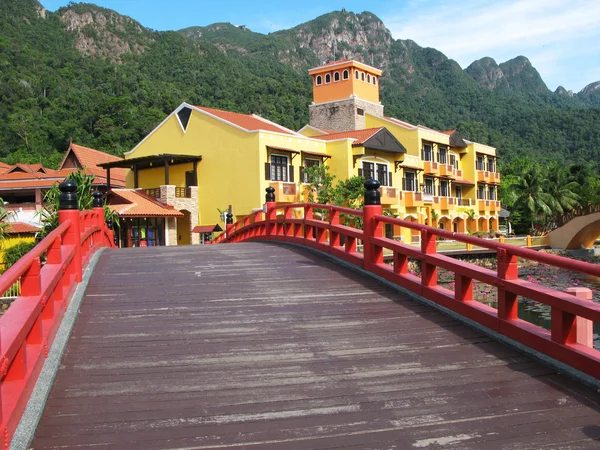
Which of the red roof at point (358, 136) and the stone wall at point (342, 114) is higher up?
the stone wall at point (342, 114)

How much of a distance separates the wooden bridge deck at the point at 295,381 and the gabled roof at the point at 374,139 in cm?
2780

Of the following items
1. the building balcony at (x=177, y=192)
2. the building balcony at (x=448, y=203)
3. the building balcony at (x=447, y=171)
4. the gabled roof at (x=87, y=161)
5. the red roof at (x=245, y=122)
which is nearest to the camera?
the building balcony at (x=177, y=192)

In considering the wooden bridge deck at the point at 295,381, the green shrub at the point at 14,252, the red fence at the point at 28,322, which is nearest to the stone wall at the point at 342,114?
the green shrub at the point at 14,252

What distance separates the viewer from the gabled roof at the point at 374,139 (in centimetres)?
3514

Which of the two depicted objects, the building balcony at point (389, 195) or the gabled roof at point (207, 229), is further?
the building balcony at point (389, 195)

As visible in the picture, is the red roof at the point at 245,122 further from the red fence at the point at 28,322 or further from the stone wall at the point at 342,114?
the red fence at the point at 28,322

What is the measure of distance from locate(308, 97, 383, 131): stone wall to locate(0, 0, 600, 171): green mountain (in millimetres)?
17286

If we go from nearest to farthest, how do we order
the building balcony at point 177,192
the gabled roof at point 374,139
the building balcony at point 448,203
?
the building balcony at point 177,192 → the gabled roof at point 374,139 → the building balcony at point 448,203

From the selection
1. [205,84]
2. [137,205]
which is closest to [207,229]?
[137,205]

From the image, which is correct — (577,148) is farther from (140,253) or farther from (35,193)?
(140,253)

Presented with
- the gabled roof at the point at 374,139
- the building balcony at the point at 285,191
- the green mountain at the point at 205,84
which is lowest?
the building balcony at the point at 285,191

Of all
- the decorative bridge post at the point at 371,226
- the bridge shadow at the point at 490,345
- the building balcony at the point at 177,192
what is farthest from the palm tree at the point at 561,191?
the bridge shadow at the point at 490,345

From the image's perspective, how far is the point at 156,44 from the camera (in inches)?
4222

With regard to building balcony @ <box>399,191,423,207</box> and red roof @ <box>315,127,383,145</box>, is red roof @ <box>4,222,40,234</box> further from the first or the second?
building balcony @ <box>399,191,423,207</box>
